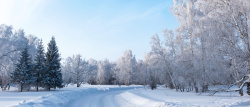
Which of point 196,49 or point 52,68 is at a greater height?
point 196,49

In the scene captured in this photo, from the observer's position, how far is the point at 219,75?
15008 millimetres

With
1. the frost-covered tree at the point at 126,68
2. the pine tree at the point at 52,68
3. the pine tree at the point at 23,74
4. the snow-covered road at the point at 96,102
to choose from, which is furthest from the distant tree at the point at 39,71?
the frost-covered tree at the point at 126,68

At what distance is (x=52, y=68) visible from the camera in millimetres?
28516

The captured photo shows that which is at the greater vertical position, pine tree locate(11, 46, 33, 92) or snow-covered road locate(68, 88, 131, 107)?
pine tree locate(11, 46, 33, 92)

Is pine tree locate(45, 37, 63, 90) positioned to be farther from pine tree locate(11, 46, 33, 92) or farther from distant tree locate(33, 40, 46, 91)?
pine tree locate(11, 46, 33, 92)

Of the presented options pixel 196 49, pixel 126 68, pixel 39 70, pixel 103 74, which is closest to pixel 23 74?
pixel 39 70

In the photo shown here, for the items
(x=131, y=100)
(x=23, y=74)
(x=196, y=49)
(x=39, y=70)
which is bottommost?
(x=131, y=100)

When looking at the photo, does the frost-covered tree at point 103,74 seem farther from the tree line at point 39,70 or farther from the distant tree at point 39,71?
the distant tree at point 39,71

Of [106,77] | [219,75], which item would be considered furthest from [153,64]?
[106,77]

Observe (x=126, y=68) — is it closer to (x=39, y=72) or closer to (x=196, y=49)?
(x=39, y=72)

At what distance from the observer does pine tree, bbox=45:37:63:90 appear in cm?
2758

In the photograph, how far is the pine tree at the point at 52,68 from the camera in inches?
1086

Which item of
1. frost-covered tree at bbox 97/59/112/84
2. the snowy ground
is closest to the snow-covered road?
the snowy ground

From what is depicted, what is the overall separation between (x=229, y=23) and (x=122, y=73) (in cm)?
4580
